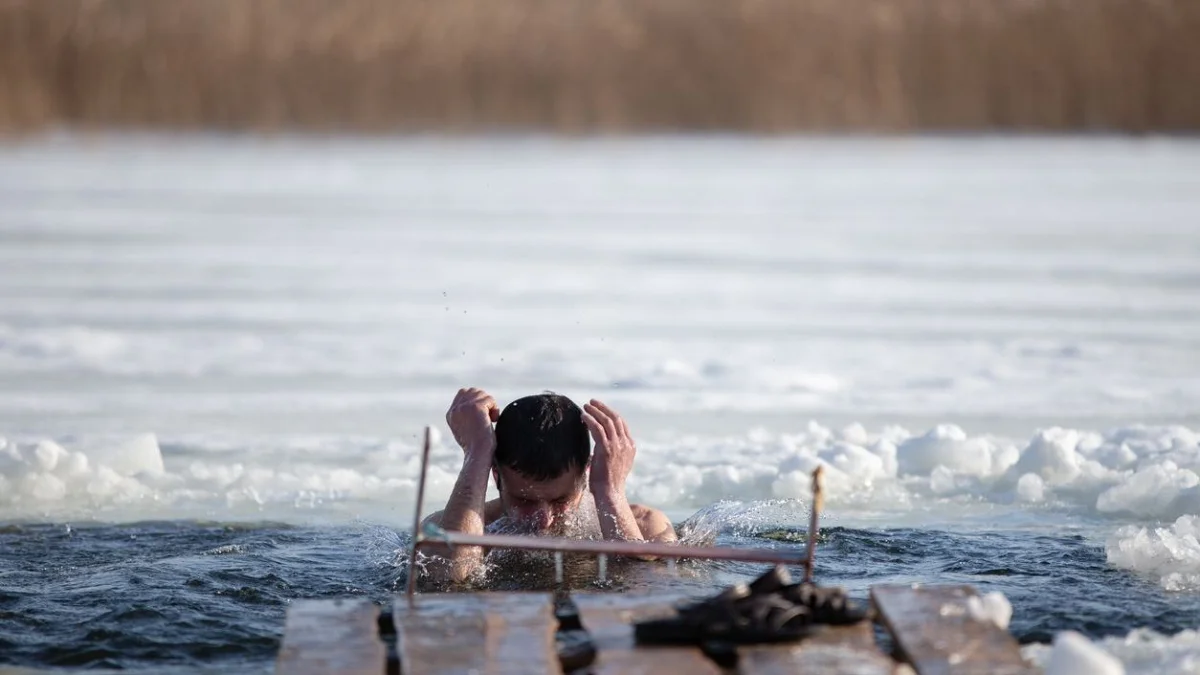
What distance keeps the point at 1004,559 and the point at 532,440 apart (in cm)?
172

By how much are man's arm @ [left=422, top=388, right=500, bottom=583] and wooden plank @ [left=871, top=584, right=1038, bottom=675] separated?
135 centimetres

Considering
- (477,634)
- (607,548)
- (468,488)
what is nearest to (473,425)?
(468,488)

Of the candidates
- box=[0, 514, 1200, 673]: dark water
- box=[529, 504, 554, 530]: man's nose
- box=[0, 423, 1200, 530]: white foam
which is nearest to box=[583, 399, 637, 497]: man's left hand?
box=[529, 504, 554, 530]: man's nose

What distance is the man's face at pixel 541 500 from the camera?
5.24 metres

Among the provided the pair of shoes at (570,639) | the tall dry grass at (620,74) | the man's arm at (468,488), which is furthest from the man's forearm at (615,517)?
the tall dry grass at (620,74)

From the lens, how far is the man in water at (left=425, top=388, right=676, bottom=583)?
5.17 meters

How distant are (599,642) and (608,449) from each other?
129 centimetres

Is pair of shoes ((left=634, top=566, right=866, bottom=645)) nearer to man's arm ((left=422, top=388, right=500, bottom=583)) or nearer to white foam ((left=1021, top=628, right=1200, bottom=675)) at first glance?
white foam ((left=1021, top=628, right=1200, bottom=675))

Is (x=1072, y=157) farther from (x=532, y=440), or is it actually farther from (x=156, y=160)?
(x=532, y=440)

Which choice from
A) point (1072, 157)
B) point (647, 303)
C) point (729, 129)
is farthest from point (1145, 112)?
point (647, 303)

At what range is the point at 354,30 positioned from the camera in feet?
102

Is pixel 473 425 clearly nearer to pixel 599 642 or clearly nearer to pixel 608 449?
pixel 608 449

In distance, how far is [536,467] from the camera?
518 centimetres

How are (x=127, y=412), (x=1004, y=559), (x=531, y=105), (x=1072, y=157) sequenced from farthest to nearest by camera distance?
(x=531, y=105)
(x=1072, y=157)
(x=127, y=412)
(x=1004, y=559)
